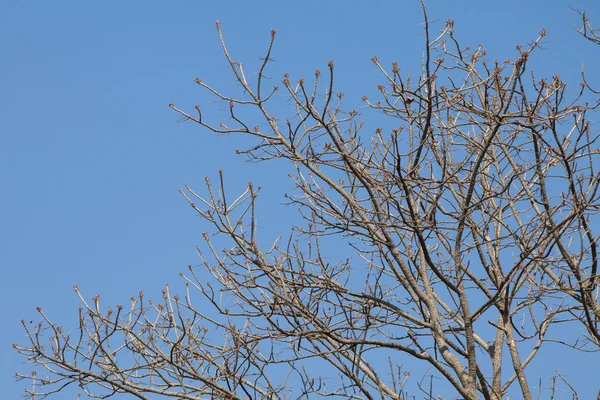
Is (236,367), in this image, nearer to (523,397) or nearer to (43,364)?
(43,364)

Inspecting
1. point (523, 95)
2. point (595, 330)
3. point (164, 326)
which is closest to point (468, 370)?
point (595, 330)

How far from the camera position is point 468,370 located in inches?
197

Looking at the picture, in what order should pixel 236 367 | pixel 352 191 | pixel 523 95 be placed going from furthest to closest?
1. pixel 352 191
2. pixel 236 367
3. pixel 523 95

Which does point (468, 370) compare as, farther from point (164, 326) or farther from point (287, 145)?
point (164, 326)

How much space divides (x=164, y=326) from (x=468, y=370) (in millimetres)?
2232

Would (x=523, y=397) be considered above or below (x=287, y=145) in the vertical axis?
below

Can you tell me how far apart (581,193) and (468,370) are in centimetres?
137

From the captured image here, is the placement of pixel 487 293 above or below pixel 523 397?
above

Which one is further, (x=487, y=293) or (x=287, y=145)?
(x=487, y=293)

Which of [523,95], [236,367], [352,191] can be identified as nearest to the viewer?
[523,95]

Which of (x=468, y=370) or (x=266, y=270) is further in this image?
(x=266, y=270)

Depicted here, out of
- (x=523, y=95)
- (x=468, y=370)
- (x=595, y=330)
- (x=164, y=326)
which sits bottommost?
(x=468, y=370)

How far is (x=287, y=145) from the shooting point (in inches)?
212

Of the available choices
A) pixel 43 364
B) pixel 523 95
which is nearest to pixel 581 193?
pixel 523 95
